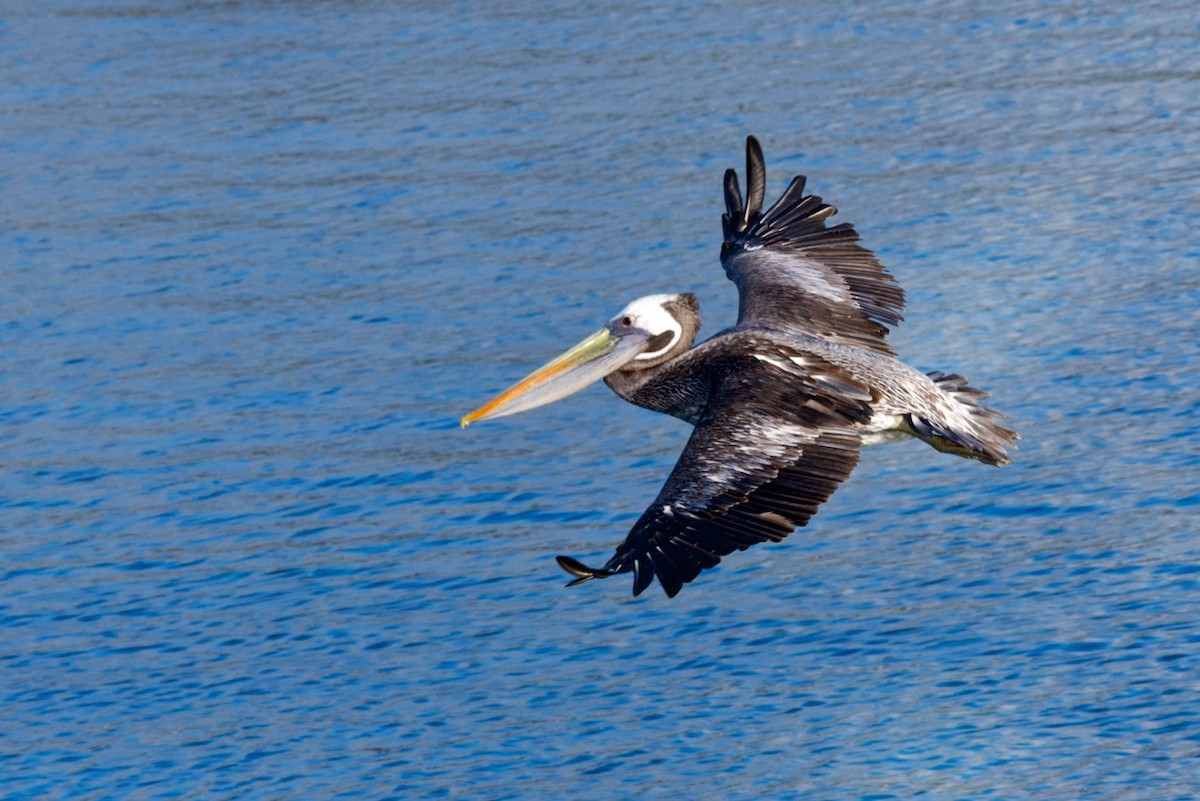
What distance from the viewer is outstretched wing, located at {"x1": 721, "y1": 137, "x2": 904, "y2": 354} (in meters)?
10.3

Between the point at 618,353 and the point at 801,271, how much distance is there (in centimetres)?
140

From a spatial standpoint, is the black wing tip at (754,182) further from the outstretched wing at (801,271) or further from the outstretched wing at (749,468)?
the outstretched wing at (749,468)

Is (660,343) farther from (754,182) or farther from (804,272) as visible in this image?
(754,182)

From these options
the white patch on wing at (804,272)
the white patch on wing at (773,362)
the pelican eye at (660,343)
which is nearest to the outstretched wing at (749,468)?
the white patch on wing at (773,362)

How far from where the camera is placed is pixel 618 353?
9.84m

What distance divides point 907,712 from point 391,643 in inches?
114

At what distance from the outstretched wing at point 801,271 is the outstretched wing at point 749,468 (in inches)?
39.0

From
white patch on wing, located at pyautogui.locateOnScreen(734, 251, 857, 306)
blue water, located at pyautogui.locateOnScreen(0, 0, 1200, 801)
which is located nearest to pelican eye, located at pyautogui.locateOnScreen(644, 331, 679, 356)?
white patch on wing, located at pyautogui.locateOnScreen(734, 251, 857, 306)

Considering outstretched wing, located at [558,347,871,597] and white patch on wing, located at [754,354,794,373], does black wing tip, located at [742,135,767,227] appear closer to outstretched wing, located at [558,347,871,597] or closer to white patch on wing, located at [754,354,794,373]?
white patch on wing, located at [754,354,794,373]

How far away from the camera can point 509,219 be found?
16312mm

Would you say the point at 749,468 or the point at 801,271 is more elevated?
the point at 801,271

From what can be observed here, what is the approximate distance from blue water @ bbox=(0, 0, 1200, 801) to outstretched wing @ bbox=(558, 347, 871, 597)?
1.77 m

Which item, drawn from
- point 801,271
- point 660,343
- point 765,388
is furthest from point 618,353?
point 801,271

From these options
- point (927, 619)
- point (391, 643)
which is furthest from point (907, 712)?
point (391, 643)
